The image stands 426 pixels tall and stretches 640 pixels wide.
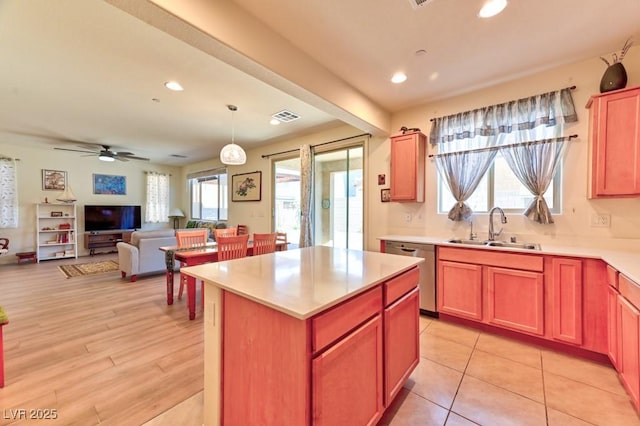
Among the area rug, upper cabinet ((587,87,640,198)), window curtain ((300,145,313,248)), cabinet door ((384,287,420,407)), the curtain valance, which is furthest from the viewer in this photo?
the area rug

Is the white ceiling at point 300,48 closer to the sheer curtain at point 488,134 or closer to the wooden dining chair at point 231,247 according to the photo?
the sheer curtain at point 488,134

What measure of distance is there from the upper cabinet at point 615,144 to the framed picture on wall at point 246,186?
5105 mm

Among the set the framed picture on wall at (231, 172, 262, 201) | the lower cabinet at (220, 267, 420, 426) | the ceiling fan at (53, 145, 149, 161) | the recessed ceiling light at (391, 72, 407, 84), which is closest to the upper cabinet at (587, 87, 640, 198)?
the recessed ceiling light at (391, 72, 407, 84)

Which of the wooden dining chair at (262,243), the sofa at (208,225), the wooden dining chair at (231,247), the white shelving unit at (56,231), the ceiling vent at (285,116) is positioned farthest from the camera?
the sofa at (208,225)

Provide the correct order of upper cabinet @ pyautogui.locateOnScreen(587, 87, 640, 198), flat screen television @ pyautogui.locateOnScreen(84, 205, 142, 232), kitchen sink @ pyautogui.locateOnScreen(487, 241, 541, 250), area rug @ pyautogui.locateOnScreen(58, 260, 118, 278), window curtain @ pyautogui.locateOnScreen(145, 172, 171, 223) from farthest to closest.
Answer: window curtain @ pyautogui.locateOnScreen(145, 172, 171, 223), flat screen television @ pyautogui.locateOnScreen(84, 205, 142, 232), area rug @ pyautogui.locateOnScreen(58, 260, 118, 278), kitchen sink @ pyautogui.locateOnScreen(487, 241, 541, 250), upper cabinet @ pyautogui.locateOnScreen(587, 87, 640, 198)

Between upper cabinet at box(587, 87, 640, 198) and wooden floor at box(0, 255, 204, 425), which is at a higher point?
upper cabinet at box(587, 87, 640, 198)

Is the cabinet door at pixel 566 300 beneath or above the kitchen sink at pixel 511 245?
beneath

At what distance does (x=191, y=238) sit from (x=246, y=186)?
8.03 feet

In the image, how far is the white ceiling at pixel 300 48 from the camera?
74.1 inches

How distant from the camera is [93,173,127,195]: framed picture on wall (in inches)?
279

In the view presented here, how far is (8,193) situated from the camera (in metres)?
5.75

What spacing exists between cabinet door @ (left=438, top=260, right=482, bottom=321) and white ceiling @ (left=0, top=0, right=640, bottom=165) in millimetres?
2048

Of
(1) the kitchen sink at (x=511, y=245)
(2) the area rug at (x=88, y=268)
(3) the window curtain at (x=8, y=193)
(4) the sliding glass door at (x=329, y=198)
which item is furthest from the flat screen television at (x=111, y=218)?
(1) the kitchen sink at (x=511, y=245)

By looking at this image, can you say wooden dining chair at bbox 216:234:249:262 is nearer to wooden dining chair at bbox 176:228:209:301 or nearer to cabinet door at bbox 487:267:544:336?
wooden dining chair at bbox 176:228:209:301
